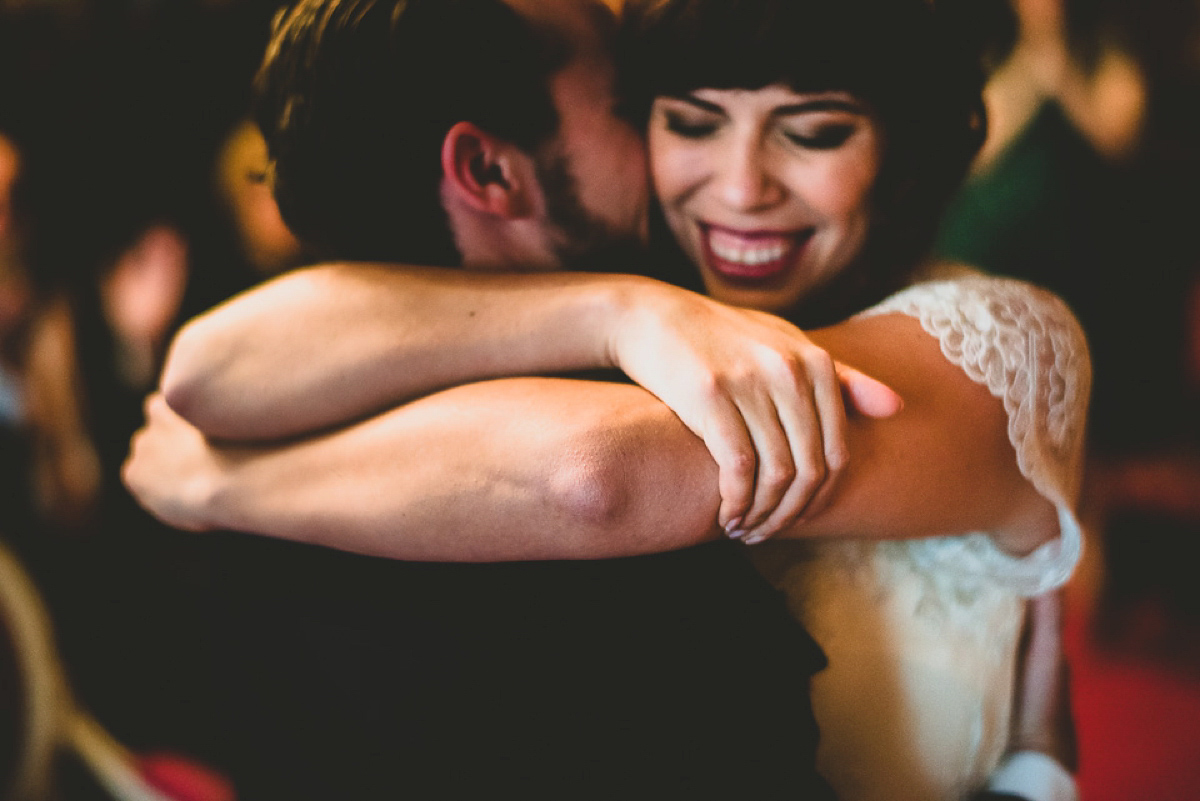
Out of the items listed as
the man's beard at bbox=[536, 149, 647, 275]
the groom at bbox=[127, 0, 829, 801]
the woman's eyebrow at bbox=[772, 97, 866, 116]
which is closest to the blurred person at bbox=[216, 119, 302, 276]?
the groom at bbox=[127, 0, 829, 801]

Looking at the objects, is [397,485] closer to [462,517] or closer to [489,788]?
[462,517]

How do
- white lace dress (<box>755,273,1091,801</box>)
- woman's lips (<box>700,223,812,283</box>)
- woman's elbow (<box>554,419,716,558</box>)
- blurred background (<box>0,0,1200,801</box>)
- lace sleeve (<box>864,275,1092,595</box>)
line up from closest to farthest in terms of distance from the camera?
woman's elbow (<box>554,419,716,558</box>) → lace sleeve (<box>864,275,1092,595</box>) → white lace dress (<box>755,273,1091,801</box>) → woman's lips (<box>700,223,812,283</box>) → blurred background (<box>0,0,1200,801</box>)

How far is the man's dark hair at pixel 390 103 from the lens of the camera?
2.83ft

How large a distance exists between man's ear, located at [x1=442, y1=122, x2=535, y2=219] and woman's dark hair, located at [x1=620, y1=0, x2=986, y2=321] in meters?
0.16

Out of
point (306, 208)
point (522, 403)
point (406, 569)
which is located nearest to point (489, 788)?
point (406, 569)

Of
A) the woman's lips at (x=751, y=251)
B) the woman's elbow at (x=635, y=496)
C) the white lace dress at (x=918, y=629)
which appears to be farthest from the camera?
the woman's lips at (x=751, y=251)

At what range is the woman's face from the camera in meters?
0.92

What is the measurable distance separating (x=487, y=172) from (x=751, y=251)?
0.33 metres

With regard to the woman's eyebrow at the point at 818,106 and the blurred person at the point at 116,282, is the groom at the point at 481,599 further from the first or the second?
the blurred person at the point at 116,282

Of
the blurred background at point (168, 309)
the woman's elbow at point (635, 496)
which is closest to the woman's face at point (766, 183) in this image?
the woman's elbow at point (635, 496)

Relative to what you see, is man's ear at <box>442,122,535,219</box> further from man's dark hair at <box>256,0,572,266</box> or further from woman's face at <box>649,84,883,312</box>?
woman's face at <box>649,84,883,312</box>

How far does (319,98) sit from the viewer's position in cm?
88

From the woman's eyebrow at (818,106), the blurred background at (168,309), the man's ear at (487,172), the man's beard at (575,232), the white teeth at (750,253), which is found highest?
the woman's eyebrow at (818,106)

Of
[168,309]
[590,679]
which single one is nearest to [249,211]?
[168,309]
